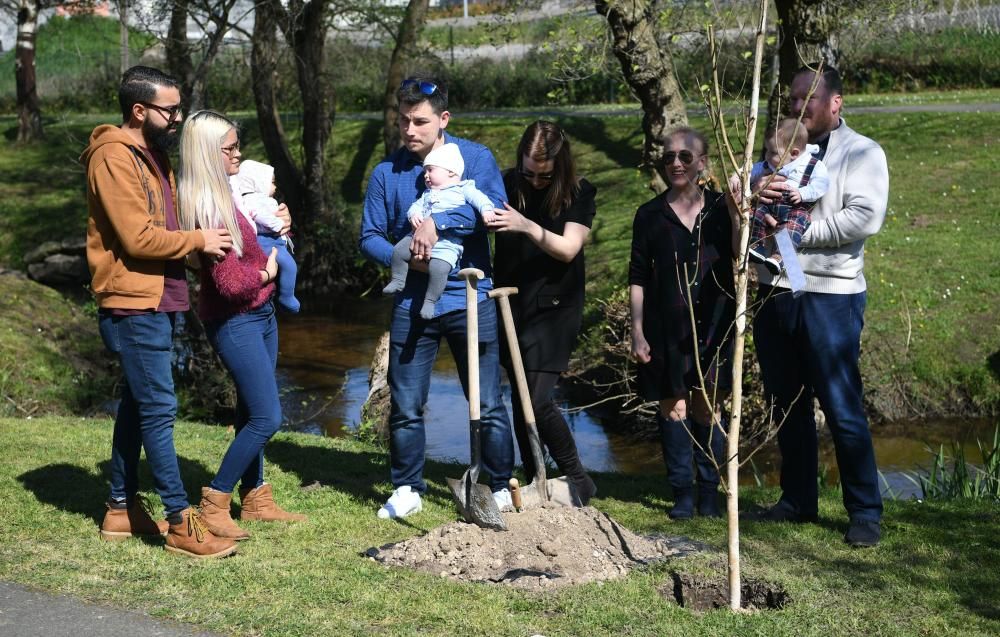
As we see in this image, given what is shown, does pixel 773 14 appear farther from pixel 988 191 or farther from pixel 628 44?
pixel 988 191

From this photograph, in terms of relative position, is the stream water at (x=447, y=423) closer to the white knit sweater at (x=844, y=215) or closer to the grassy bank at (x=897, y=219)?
the grassy bank at (x=897, y=219)

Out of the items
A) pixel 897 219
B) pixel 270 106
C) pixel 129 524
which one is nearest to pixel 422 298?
pixel 129 524

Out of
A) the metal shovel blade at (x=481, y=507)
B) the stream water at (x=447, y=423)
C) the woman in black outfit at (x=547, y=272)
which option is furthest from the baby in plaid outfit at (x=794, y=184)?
the stream water at (x=447, y=423)

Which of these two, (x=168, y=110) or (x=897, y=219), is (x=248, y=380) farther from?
(x=897, y=219)

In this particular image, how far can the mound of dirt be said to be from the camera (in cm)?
507

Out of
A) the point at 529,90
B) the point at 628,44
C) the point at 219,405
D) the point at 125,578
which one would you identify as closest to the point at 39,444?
the point at 125,578

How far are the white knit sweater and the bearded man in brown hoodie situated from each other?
2684 millimetres

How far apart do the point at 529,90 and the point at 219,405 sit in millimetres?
20234

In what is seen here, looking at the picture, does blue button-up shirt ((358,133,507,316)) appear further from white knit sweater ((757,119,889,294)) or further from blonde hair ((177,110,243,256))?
white knit sweater ((757,119,889,294))

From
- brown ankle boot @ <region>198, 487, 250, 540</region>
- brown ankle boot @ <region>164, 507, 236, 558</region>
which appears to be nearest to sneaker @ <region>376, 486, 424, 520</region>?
brown ankle boot @ <region>198, 487, 250, 540</region>

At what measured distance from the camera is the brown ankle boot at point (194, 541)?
207 inches

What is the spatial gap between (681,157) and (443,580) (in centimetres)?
235

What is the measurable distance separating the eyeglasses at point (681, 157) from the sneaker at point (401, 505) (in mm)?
2126

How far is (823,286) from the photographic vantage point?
5547mm
